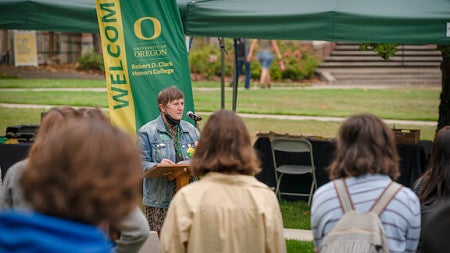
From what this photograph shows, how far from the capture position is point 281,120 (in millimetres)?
17922

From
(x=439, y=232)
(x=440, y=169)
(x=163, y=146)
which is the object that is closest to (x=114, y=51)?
(x=163, y=146)

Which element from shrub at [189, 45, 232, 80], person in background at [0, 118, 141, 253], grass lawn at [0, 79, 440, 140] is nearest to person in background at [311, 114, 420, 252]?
person in background at [0, 118, 141, 253]

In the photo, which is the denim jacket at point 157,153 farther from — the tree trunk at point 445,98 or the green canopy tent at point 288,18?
the tree trunk at point 445,98

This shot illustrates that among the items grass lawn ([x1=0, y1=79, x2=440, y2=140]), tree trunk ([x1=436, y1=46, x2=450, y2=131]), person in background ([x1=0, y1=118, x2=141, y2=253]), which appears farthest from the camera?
grass lawn ([x1=0, y1=79, x2=440, y2=140])

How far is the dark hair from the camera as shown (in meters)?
5.35

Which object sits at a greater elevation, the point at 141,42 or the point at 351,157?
the point at 141,42

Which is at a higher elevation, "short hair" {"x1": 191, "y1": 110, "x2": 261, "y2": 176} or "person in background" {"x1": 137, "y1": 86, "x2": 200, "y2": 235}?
"short hair" {"x1": 191, "y1": 110, "x2": 261, "y2": 176}

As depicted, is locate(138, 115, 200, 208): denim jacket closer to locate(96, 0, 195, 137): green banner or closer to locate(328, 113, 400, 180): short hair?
locate(96, 0, 195, 137): green banner

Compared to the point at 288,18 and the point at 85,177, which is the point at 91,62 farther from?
the point at 85,177

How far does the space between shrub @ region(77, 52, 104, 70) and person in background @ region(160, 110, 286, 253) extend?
78.9 ft

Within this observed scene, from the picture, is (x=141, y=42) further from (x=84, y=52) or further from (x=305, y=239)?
(x=84, y=52)

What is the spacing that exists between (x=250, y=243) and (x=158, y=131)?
2.60 m

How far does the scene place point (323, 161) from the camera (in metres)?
11.0

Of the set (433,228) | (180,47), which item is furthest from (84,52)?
(433,228)
